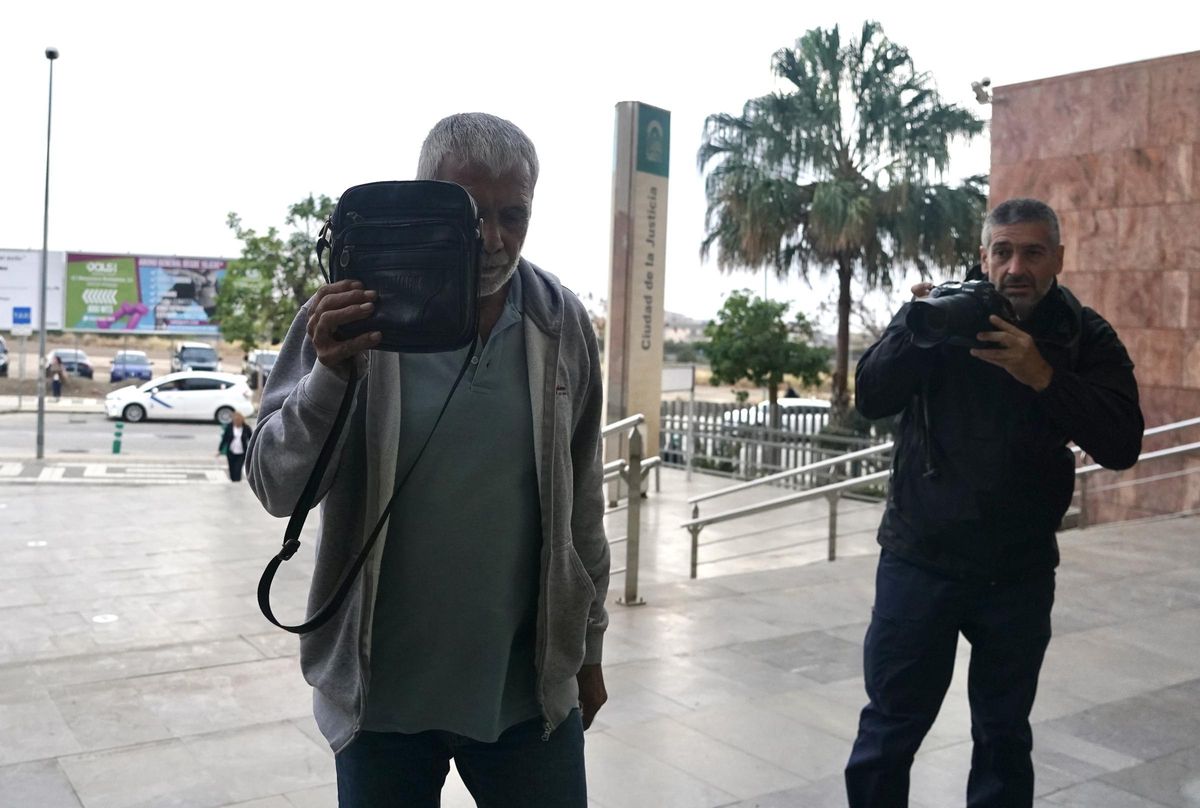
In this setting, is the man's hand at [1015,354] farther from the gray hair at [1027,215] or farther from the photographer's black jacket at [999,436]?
the gray hair at [1027,215]

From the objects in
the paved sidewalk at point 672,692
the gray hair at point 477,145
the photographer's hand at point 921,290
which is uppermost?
the gray hair at point 477,145

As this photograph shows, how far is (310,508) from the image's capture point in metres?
1.64

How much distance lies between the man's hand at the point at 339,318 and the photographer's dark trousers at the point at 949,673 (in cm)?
168

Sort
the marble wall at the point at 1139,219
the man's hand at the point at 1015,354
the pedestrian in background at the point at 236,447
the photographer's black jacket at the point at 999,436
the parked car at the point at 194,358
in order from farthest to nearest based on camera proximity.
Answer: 1. the parked car at the point at 194,358
2. the pedestrian in background at the point at 236,447
3. the marble wall at the point at 1139,219
4. the photographer's black jacket at the point at 999,436
5. the man's hand at the point at 1015,354

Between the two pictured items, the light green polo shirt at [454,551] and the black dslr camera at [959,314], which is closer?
the light green polo shirt at [454,551]

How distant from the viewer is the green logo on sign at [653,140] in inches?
548

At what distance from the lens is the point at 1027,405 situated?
2.65 metres

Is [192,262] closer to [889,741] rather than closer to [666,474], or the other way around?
[666,474]

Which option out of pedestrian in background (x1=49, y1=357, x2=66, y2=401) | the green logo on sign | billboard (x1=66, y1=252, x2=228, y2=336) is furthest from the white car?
the green logo on sign

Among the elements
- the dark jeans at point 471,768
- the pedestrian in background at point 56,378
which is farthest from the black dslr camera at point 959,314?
the pedestrian in background at point 56,378

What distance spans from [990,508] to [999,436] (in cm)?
17

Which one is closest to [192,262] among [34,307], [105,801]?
[34,307]

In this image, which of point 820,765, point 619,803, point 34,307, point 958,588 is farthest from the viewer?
point 34,307

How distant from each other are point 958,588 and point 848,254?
20.0 m
